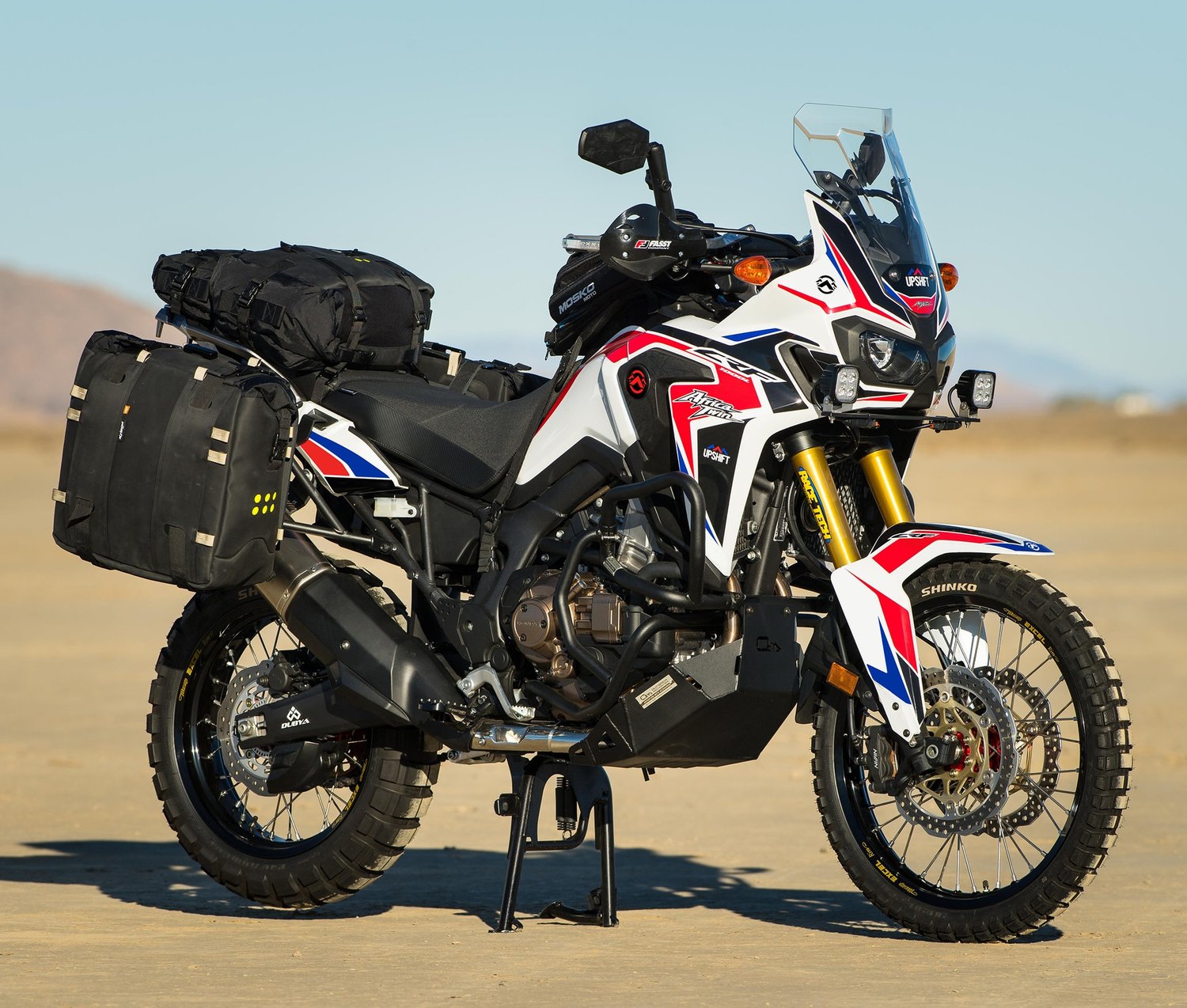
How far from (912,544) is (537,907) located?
A: 81.0 inches

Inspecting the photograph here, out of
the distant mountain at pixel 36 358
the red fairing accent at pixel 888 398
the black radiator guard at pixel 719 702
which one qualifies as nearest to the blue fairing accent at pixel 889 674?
the black radiator guard at pixel 719 702

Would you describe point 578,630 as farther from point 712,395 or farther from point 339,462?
point 339,462

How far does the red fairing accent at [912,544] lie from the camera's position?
5609 mm

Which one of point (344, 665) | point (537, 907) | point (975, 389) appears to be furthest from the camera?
point (537, 907)

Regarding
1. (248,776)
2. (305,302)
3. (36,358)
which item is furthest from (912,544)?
(36,358)

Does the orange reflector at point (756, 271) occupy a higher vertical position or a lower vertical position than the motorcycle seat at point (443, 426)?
higher

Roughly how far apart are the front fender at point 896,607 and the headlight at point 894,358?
473 mm

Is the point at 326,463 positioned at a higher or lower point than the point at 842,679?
higher

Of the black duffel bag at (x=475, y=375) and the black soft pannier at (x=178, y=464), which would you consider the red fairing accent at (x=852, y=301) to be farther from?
the black soft pannier at (x=178, y=464)

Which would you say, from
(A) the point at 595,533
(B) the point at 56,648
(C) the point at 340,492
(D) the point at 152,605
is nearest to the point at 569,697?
(A) the point at 595,533

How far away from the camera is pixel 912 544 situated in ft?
18.5

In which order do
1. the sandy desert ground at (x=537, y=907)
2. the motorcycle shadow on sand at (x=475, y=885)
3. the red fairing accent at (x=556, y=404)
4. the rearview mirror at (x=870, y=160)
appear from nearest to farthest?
the sandy desert ground at (x=537, y=907) < the rearview mirror at (x=870, y=160) < the red fairing accent at (x=556, y=404) < the motorcycle shadow on sand at (x=475, y=885)

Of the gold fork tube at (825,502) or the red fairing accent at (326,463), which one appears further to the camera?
the red fairing accent at (326,463)

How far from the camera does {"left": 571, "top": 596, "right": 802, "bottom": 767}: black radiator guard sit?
5.66 metres
